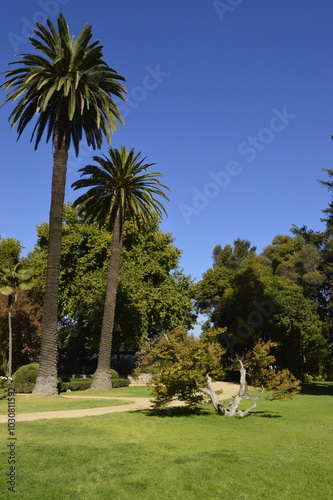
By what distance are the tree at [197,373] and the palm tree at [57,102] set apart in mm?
9813

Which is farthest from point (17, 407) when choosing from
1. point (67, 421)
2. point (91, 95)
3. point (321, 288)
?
point (321, 288)

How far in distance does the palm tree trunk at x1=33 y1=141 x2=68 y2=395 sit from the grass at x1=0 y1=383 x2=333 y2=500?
1031 centimetres

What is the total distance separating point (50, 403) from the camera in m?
23.5

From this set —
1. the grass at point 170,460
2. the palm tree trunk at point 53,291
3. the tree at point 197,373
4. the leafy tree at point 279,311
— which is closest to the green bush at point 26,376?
the palm tree trunk at point 53,291

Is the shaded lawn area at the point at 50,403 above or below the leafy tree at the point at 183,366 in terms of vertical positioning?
below

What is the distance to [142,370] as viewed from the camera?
64.1 feet

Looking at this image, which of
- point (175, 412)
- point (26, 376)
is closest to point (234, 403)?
point (175, 412)

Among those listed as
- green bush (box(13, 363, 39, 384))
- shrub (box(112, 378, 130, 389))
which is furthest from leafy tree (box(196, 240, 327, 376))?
green bush (box(13, 363, 39, 384))

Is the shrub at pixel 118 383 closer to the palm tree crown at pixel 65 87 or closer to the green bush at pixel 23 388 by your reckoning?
the green bush at pixel 23 388

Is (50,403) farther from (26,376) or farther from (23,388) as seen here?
(26,376)

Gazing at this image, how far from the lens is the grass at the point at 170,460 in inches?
343

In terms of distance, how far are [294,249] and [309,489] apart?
155 ft

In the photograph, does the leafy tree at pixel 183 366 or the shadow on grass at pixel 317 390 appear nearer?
the leafy tree at pixel 183 366

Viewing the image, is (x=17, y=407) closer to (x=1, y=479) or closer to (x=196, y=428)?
(x=196, y=428)
